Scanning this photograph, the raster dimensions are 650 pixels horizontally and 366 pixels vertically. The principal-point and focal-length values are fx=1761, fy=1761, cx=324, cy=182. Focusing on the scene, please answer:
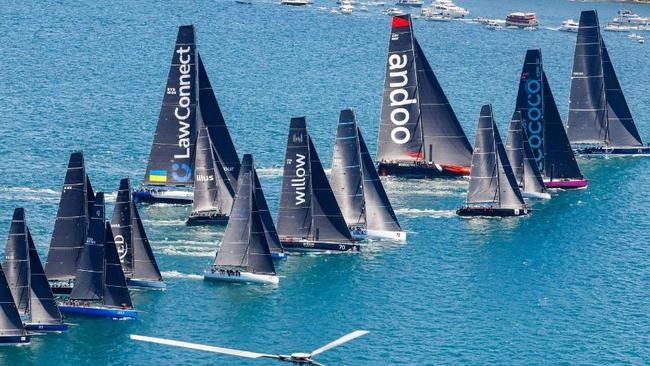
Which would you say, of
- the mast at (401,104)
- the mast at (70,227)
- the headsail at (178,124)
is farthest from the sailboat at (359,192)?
the mast at (70,227)

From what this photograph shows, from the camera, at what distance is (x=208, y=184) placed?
5492 inches

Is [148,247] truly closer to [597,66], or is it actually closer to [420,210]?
[420,210]

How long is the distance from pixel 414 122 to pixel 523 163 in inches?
448

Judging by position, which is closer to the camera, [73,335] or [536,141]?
[73,335]

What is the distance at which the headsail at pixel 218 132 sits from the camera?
472 ft

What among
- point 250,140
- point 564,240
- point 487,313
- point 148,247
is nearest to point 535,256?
point 564,240

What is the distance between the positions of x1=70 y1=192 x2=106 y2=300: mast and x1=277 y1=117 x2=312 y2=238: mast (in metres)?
21.1

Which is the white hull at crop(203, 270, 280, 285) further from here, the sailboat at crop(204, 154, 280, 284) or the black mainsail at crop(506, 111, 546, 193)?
the black mainsail at crop(506, 111, 546, 193)

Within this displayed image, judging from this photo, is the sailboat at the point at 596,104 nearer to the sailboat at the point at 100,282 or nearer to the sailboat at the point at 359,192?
the sailboat at the point at 359,192

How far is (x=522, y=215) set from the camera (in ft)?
486

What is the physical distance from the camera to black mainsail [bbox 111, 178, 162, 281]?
402 ft

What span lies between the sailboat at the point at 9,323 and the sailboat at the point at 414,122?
53.2 m

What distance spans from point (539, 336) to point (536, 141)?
43.1m

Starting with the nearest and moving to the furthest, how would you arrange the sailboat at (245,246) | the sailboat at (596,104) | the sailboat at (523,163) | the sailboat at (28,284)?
the sailboat at (28,284), the sailboat at (245,246), the sailboat at (523,163), the sailboat at (596,104)
